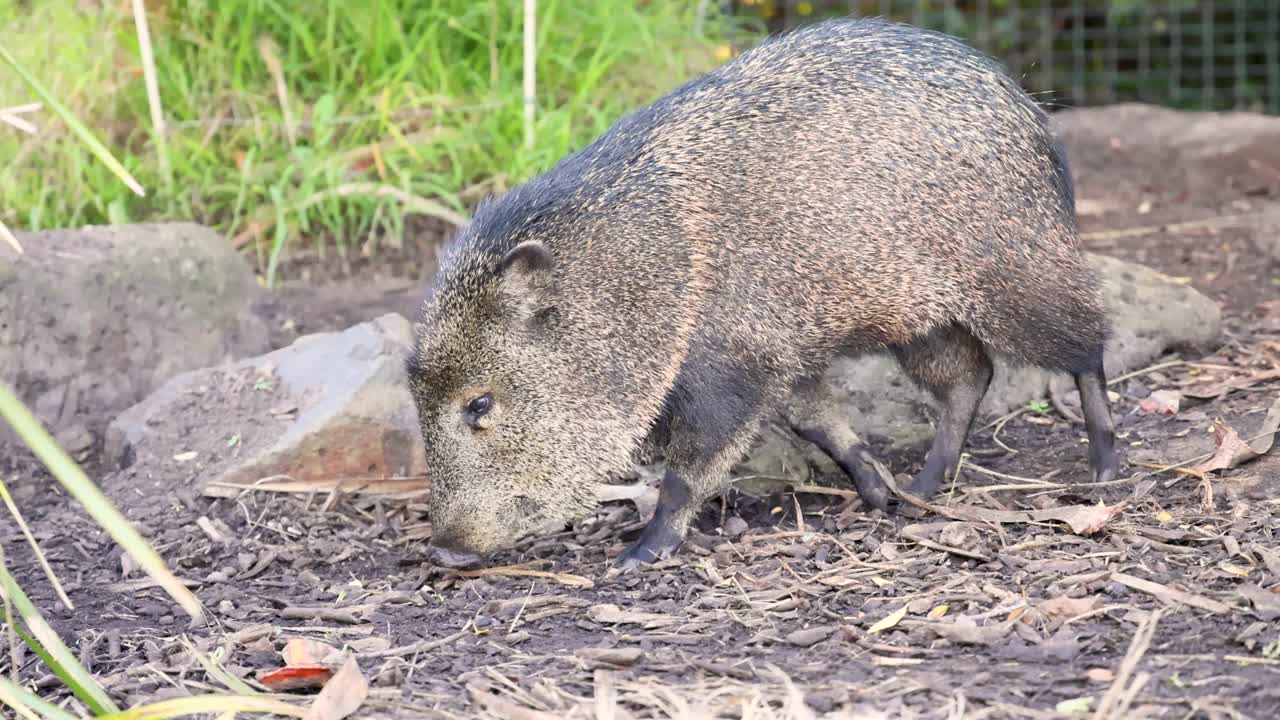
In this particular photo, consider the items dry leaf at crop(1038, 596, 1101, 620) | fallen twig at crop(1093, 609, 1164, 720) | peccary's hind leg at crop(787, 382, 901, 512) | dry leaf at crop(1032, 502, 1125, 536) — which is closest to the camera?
fallen twig at crop(1093, 609, 1164, 720)

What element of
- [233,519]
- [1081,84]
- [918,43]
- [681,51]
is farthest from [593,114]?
[1081,84]

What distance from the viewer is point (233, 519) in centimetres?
367

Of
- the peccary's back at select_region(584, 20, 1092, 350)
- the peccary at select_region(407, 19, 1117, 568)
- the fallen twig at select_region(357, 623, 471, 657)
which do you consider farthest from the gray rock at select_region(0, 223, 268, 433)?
the fallen twig at select_region(357, 623, 471, 657)

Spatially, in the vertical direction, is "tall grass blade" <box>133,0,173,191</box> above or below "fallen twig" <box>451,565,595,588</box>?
above

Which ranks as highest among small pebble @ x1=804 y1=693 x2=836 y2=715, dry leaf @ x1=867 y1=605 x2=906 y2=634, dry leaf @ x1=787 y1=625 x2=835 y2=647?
small pebble @ x1=804 y1=693 x2=836 y2=715

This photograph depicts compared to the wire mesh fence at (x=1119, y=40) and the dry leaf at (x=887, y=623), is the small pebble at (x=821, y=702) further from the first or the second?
the wire mesh fence at (x=1119, y=40)

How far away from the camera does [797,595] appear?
114 inches

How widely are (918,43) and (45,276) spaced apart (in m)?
2.65

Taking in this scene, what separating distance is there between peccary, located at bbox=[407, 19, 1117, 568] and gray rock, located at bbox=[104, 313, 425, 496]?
0.58 metres

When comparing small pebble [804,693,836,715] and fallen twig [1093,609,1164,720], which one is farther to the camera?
small pebble [804,693,836,715]

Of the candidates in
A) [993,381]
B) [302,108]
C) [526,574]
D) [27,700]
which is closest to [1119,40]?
[993,381]

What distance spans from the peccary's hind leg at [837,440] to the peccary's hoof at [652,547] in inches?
20.7

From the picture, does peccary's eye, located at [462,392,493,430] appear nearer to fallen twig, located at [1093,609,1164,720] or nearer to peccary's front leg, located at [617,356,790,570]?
peccary's front leg, located at [617,356,790,570]

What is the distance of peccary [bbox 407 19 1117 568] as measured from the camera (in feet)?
10.8
